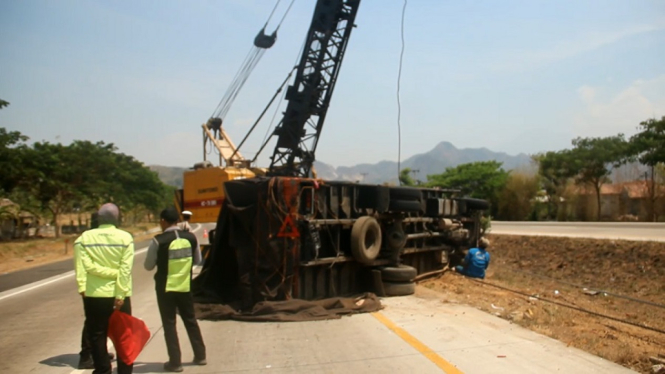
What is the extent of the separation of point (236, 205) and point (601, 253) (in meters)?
18.0

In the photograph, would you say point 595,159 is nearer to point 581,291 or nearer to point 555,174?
point 555,174

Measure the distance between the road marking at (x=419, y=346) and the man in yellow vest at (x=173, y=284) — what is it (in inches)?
101

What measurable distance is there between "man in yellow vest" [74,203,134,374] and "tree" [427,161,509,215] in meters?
58.3

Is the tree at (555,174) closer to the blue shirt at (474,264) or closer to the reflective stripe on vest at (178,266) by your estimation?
the blue shirt at (474,264)

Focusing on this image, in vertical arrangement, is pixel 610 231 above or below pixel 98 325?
below

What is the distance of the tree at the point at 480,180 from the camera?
213 feet

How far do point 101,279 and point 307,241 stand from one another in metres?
4.74

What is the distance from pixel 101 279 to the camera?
5.75 metres

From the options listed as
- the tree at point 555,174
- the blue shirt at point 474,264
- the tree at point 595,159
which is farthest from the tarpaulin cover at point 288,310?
the tree at point 555,174

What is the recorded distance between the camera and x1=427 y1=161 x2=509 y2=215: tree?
213 feet

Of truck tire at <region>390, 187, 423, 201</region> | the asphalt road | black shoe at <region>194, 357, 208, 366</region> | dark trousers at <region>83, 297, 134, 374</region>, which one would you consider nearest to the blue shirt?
truck tire at <region>390, 187, 423, 201</region>

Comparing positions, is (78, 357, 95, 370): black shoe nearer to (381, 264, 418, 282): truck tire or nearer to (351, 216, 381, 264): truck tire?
(351, 216, 381, 264): truck tire

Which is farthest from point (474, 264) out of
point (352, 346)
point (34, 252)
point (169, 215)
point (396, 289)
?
point (34, 252)

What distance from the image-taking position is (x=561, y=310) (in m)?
10.9
